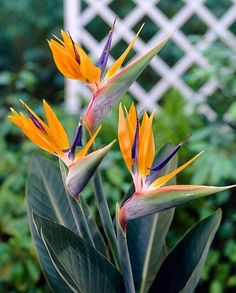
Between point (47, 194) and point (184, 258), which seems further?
point (47, 194)

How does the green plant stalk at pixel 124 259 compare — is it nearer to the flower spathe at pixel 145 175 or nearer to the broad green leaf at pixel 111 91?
the flower spathe at pixel 145 175

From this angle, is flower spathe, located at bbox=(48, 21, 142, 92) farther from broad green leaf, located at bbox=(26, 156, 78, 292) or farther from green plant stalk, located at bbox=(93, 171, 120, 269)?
broad green leaf, located at bbox=(26, 156, 78, 292)

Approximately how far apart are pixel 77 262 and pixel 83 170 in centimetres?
19

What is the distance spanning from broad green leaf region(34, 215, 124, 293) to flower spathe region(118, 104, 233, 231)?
104 mm

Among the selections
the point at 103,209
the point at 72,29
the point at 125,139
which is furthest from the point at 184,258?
the point at 72,29

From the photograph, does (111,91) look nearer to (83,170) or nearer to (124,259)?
(83,170)

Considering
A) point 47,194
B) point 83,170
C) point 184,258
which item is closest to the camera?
point 83,170

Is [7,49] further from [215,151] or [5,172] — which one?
[215,151]

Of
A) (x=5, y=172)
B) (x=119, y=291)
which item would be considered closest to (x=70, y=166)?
(x=119, y=291)

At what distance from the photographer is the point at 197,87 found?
10.3 feet

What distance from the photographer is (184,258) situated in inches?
49.4

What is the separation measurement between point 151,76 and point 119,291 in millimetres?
3587

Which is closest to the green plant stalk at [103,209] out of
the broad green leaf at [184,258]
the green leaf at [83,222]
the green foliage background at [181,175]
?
the green leaf at [83,222]

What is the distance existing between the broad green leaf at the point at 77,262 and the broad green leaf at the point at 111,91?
172mm
